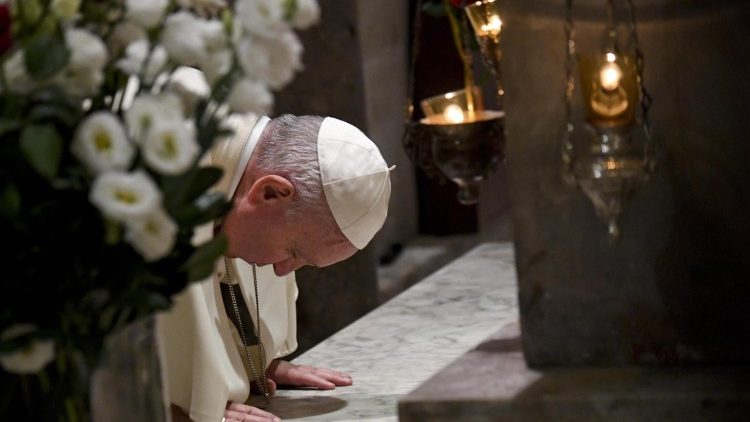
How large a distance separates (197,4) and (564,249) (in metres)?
0.94

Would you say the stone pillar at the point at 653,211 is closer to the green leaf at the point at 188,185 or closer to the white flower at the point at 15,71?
the green leaf at the point at 188,185

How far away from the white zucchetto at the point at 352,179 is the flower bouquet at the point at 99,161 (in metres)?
1.87

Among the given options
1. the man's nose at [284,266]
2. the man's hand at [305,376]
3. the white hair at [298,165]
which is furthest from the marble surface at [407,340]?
the white hair at [298,165]

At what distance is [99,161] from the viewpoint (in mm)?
1285

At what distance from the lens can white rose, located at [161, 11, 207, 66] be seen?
4.49 feet

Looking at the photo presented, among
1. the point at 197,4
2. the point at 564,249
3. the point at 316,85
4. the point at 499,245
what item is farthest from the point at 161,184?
the point at 316,85

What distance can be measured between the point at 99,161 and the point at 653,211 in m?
1.18

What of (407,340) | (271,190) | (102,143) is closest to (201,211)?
(102,143)

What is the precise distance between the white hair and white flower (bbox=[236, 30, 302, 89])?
1.94 meters

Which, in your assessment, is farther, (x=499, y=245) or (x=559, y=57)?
(x=499, y=245)

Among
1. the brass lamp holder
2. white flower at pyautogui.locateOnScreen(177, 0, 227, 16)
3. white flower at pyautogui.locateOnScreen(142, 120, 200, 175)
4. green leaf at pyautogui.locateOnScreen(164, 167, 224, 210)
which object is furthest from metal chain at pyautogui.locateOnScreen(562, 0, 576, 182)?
white flower at pyautogui.locateOnScreen(142, 120, 200, 175)

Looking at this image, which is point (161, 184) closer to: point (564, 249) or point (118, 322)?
point (118, 322)

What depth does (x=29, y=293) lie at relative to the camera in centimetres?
134

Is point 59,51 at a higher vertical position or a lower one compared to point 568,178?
A: higher
